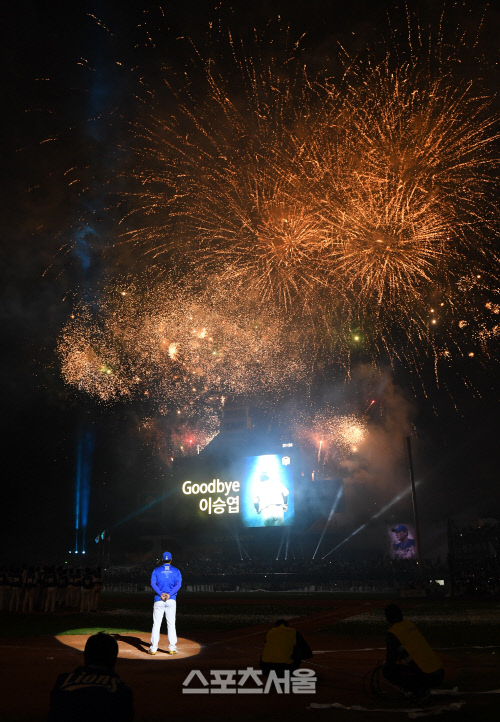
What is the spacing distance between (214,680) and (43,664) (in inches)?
146

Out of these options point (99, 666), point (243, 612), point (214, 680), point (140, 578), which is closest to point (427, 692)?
point (214, 680)

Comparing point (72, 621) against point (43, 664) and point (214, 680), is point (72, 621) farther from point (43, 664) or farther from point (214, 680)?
point (214, 680)

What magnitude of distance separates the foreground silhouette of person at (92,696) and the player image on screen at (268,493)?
137 ft

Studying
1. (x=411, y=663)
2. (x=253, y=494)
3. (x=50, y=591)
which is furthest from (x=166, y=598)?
(x=253, y=494)

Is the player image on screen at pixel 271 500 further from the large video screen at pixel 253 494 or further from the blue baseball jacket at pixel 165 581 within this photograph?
the blue baseball jacket at pixel 165 581

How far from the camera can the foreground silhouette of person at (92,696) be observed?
3.78 meters

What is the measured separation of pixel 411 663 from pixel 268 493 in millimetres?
38175

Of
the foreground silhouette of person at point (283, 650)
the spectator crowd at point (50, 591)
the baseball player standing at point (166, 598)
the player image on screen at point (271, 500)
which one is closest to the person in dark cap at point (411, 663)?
Result: the foreground silhouette of person at point (283, 650)

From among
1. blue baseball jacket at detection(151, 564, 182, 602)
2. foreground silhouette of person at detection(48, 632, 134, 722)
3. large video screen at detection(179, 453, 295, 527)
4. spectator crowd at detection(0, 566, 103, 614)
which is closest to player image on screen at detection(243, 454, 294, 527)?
large video screen at detection(179, 453, 295, 527)

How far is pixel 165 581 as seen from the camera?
41.4 feet

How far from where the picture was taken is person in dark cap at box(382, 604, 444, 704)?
757 cm

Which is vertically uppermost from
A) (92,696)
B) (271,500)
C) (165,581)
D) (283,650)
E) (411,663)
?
(271,500)

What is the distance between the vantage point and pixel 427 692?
769 centimetres

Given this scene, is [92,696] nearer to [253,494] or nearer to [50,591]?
[50,591]
